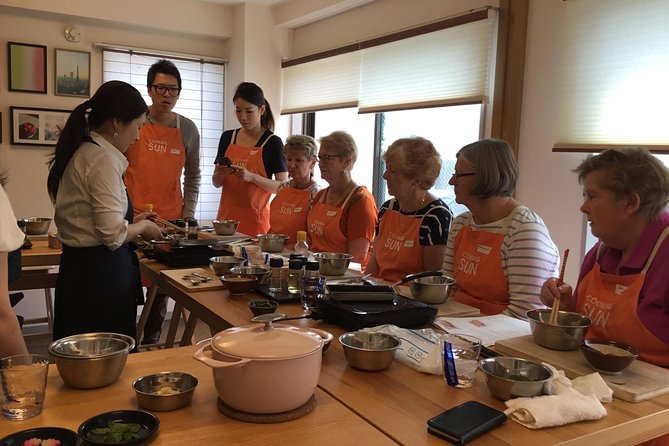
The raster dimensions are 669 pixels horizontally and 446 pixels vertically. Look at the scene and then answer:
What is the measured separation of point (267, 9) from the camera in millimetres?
5125

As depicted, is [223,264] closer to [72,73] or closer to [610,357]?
[610,357]

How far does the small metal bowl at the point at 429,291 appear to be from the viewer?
186cm

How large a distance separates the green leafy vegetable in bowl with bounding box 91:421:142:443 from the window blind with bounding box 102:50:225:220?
4320 millimetres

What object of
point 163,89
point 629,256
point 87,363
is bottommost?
point 87,363

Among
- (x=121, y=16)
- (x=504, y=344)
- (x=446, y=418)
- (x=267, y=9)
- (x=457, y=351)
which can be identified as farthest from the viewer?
(x=267, y=9)

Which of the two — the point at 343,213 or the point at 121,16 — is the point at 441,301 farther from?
the point at 121,16

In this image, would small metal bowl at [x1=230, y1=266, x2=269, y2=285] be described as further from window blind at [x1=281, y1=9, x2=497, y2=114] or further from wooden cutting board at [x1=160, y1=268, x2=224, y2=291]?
window blind at [x1=281, y1=9, x2=497, y2=114]

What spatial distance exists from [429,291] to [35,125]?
3.89 m

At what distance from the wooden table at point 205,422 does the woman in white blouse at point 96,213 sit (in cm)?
108

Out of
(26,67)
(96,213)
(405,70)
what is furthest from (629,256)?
(26,67)

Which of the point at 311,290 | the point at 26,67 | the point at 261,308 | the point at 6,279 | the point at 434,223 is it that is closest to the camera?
the point at 6,279

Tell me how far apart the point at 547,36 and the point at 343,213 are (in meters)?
1.43

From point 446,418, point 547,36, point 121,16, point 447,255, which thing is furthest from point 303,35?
point 446,418

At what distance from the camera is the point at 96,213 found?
2137mm
